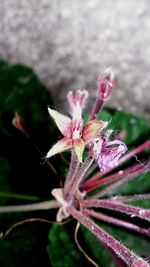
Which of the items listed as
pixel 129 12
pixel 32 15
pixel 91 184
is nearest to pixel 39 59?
pixel 32 15

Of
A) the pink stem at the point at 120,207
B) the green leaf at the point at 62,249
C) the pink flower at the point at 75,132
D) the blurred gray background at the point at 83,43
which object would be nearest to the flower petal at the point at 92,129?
the pink flower at the point at 75,132

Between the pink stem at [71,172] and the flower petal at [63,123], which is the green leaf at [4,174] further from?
the flower petal at [63,123]

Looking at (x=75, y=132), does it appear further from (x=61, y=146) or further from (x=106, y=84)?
(x=106, y=84)

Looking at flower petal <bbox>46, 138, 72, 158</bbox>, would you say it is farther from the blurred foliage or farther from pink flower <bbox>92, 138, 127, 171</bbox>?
the blurred foliage

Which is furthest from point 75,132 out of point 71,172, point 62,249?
point 62,249

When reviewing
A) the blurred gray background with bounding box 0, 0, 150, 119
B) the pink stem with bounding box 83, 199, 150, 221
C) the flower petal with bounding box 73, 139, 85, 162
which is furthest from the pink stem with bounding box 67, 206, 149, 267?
the blurred gray background with bounding box 0, 0, 150, 119

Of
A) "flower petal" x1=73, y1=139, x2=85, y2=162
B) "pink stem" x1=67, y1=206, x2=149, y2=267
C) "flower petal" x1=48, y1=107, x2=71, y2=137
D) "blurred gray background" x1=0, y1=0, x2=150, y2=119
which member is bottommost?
"pink stem" x1=67, y1=206, x2=149, y2=267

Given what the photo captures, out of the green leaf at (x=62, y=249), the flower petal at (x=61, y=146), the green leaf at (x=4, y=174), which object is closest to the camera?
the flower petal at (x=61, y=146)

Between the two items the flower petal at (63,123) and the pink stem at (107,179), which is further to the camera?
the pink stem at (107,179)
